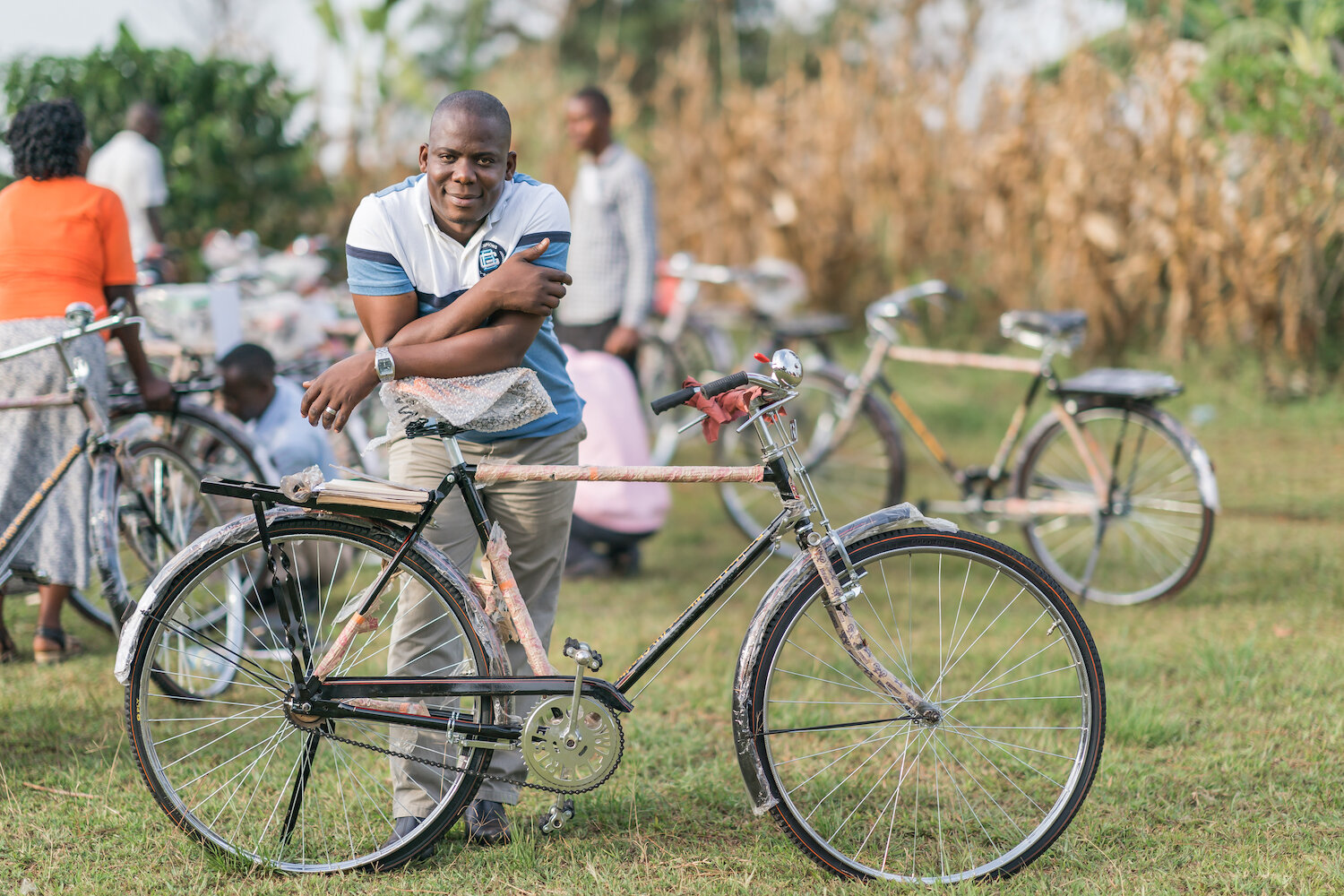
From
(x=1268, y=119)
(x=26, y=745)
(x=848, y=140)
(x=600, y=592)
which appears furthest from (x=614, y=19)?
(x=26, y=745)

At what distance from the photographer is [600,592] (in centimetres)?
550

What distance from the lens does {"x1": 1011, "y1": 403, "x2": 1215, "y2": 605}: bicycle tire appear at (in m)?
5.29

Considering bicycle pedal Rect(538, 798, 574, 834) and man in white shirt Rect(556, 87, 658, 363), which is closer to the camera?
bicycle pedal Rect(538, 798, 574, 834)

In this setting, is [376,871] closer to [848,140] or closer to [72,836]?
[72,836]

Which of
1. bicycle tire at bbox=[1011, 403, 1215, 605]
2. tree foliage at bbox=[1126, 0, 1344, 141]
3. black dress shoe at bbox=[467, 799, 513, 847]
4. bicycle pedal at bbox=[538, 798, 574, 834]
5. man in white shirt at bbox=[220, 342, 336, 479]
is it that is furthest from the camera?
tree foliage at bbox=[1126, 0, 1344, 141]

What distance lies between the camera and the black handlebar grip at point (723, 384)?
288 cm

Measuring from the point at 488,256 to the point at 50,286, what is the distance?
1996mm

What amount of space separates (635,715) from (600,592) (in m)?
1.47

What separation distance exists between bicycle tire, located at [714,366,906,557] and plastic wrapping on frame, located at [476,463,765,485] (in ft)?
9.71

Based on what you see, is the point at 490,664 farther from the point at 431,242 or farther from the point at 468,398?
the point at 431,242

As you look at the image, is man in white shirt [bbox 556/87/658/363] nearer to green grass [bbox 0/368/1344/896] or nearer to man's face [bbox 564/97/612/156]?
man's face [bbox 564/97/612/156]

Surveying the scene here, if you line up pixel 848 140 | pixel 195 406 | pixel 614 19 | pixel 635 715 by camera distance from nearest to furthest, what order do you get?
pixel 635 715
pixel 195 406
pixel 848 140
pixel 614 19

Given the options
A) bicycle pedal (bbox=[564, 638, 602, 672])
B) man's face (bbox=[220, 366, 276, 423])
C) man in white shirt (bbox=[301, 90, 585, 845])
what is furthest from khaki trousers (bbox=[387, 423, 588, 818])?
man's face (bbox=[220, 366, 276, 423])

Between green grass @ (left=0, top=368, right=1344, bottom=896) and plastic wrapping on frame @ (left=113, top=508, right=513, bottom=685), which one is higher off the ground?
plastic wrapping on frame @ (left=113, top=508, right=513, bottom=685)
